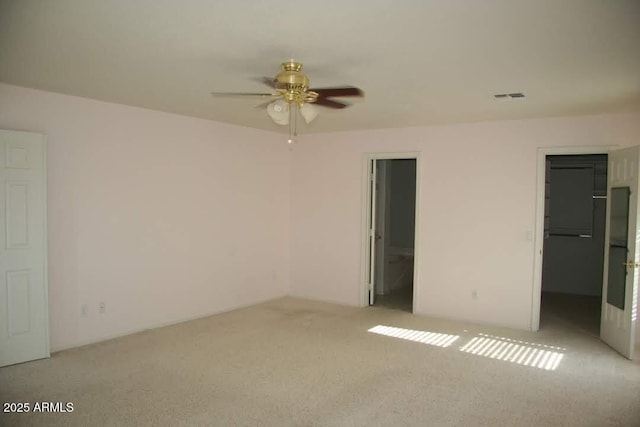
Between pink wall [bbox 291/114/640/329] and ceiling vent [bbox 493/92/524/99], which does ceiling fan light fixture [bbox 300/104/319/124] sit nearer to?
ceiling vent [bbox 493/92/524/99]

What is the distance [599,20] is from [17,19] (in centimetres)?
307

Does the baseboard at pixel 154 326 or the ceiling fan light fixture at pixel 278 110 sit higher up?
the ceiling fan light fixture at pixel 278 110

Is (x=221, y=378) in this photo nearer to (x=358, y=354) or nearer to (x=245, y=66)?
(x=358, y=354)

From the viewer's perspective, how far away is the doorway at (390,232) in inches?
246

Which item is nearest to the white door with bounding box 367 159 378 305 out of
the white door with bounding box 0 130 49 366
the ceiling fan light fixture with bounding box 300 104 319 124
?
the ceiling fan light fixture with bounding box 300 104 319 124

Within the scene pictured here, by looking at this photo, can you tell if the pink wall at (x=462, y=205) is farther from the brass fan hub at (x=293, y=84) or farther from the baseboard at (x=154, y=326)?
the brass fan hub at (x=293, y=84)

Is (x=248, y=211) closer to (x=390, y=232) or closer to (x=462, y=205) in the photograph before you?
(x=390, y=232)

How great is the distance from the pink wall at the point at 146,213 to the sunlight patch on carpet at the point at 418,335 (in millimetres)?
2086

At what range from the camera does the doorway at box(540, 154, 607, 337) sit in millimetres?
7254

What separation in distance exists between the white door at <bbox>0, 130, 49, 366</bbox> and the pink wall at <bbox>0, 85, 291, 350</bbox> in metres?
0.20

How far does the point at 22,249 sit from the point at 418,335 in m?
3.93

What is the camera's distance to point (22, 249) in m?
3.84

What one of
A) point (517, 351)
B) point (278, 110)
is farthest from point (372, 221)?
point (278, 110)

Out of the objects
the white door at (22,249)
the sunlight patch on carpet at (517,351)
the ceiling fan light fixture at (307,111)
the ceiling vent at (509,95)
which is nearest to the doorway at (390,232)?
the sunlight patch on carpet at (517,351)
